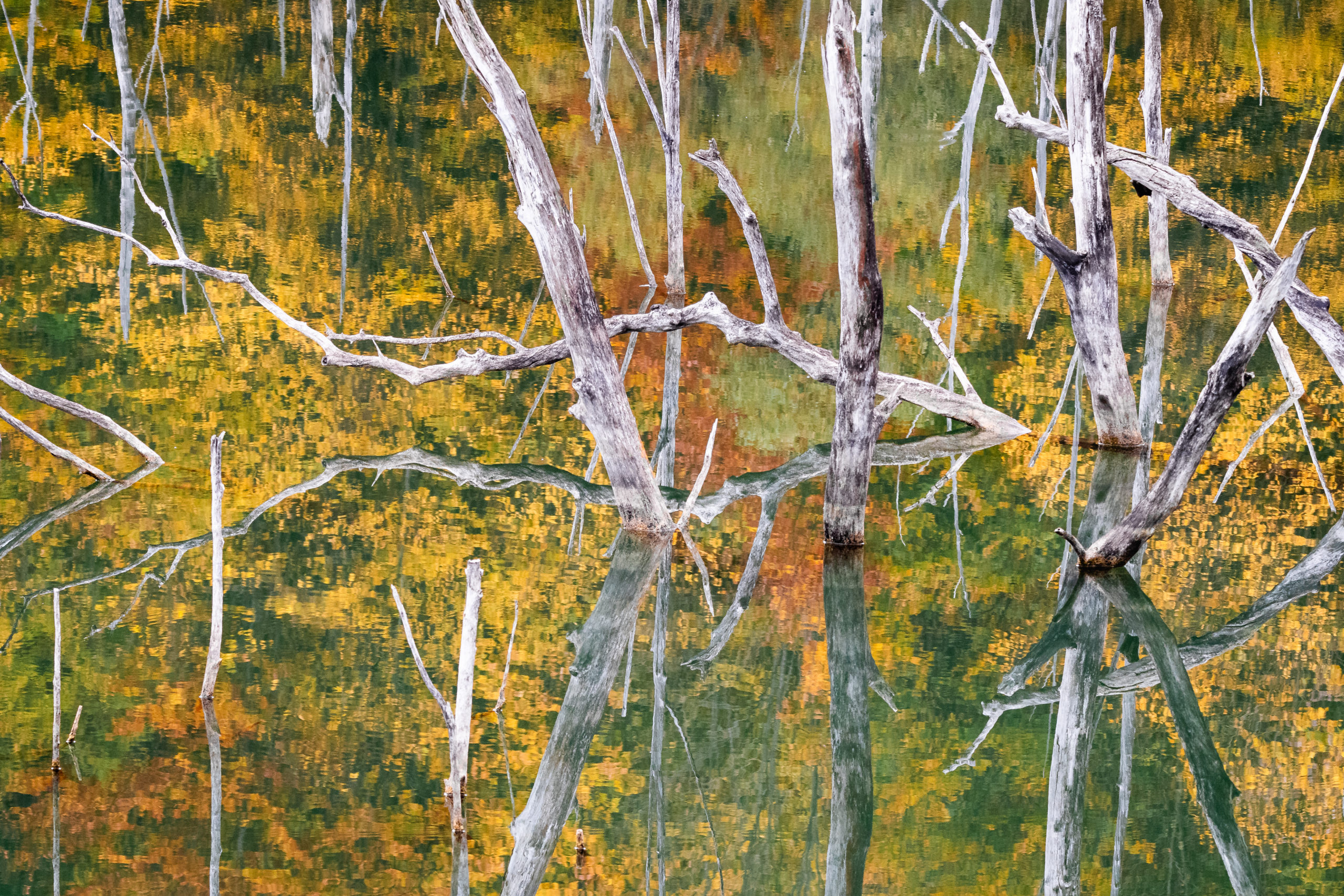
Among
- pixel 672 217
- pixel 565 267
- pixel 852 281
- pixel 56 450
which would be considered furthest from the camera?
pixel 672 217

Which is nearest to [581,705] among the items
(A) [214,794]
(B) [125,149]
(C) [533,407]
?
(A) [214,794]

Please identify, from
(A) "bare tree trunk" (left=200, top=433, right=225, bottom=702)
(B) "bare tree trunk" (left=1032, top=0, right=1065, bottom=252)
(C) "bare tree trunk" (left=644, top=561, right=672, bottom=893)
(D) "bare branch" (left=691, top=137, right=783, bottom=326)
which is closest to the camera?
(C) "bare tree trunk" (left=644, top=561, right=672, bottom=893)

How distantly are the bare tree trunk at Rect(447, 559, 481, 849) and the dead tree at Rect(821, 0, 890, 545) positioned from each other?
2.74m

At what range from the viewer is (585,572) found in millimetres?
6918

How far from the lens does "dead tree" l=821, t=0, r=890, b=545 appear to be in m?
6.26

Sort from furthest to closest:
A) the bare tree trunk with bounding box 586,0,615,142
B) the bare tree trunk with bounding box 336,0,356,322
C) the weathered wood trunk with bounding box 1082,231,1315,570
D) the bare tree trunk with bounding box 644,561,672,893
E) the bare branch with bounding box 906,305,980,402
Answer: the bare tree trunk with bounding box 586,0,615,142, the bare tree trunk with bounding box 336,0,356,322, the bare branch with bounding box 906,305,980,402, the weathered wood trunk with bounding box 1082,231,1315,570, the bare tree trunk with bounding box 644,561,672,893

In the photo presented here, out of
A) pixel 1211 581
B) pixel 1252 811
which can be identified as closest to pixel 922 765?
pixel 1252 811

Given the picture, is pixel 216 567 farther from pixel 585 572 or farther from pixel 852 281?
pixel 852 281

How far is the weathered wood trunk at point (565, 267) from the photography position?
6.39 m

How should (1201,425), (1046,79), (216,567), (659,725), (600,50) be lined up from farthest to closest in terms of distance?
(600,50), (1046,79), (1201,425), (659,725), (216,567)

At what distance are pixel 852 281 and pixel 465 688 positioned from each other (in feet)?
9.93

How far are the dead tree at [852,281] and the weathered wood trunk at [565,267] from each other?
0.95m

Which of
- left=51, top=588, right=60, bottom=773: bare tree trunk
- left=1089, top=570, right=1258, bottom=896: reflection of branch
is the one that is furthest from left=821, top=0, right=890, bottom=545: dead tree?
left=51, top=588, right=60, bottom=773: bare tree trunk

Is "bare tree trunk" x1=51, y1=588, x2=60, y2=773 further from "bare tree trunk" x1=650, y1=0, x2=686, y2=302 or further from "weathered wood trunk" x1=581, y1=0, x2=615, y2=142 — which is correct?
"weathered wood trunk" x1=581, y1=0, x2=615, y2=142
